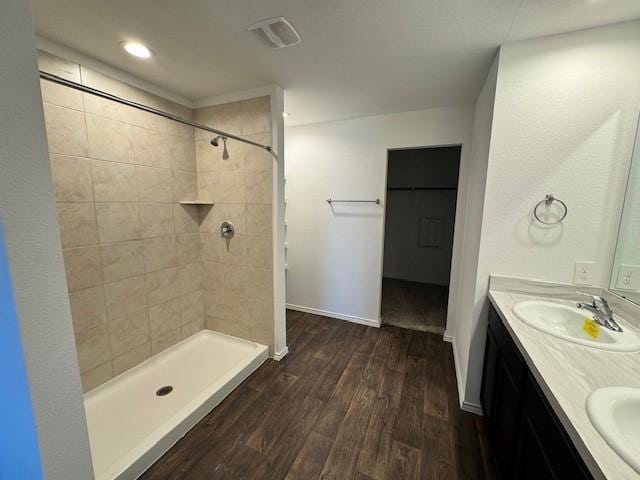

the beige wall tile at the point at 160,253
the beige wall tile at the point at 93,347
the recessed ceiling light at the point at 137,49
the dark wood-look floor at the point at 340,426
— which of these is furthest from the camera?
the beige wall tile at the point at 160,253

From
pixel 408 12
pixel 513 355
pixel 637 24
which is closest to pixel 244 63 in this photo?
pixel 408 12

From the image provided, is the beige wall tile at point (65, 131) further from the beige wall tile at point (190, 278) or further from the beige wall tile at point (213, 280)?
the beige wall tile at point (213, 280)

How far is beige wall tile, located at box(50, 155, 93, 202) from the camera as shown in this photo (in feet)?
5.16

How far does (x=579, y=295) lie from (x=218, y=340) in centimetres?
282

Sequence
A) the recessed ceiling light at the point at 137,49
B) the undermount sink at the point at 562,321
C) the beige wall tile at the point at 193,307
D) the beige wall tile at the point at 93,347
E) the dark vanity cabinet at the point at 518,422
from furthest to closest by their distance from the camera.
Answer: the beige wall tile at the point at 193,307 → the beige wall tile at the point at 93,347 → the recessed ceiling light at the point at 137,49 → the undermount sink at the point at 562,321 → the dark vanity cabinet at the point at 518,422

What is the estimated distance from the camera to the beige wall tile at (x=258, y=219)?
86.7 inches

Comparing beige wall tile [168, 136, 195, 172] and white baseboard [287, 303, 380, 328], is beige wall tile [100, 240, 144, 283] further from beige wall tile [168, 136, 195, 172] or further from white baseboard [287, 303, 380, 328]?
white baseboard [287, 303, 380, 328]

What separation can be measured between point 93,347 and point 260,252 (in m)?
1.35

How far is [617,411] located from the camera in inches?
29.2

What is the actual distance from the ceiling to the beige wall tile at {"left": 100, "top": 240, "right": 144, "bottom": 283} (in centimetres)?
128

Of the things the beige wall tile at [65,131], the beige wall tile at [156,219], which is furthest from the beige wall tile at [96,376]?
the beige wall tile at [65,131]

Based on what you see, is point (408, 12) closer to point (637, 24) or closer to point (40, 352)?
point (637, 24)

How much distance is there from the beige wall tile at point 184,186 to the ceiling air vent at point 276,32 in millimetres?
1376

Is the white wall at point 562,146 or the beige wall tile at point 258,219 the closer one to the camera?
the white wall at point 562,146
